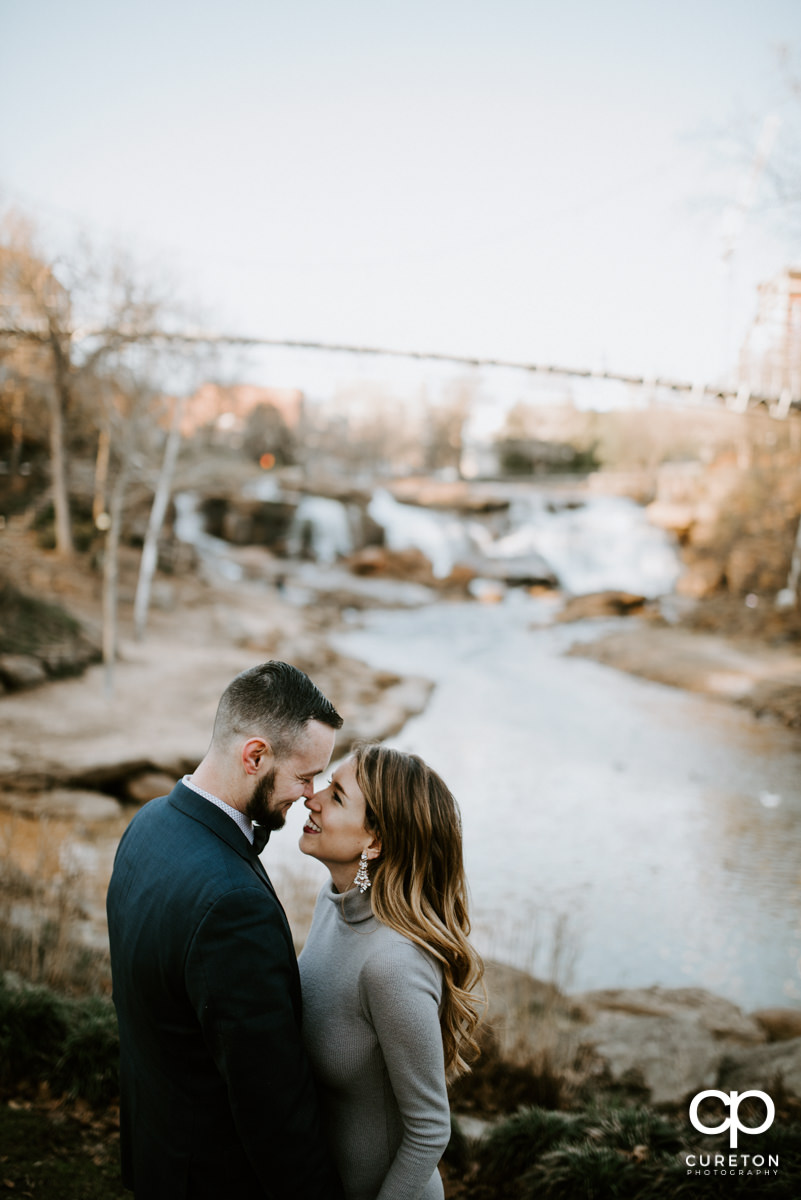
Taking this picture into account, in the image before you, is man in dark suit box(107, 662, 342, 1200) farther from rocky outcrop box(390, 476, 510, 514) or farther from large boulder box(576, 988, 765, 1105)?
rocky outcrop box(390, 476, 510, 514)

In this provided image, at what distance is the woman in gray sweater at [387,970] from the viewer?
1.48 metres

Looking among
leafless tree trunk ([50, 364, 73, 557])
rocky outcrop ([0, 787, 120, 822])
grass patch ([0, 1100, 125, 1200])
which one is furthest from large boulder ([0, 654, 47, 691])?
grass patch ([0, 1100, 125, 1200])

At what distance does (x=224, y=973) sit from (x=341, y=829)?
1.17 ft

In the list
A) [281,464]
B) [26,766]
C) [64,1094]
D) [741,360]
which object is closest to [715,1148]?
[64,1094]

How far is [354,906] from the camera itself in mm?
1612

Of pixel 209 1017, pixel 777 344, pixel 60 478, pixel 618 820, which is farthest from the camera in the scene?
pixel 60 478

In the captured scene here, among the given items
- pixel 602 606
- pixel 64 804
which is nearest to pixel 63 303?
pixel 64 804

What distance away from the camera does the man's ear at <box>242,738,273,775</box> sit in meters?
1.54

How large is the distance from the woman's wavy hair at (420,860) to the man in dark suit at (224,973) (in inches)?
5.5

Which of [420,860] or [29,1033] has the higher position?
[420,860]

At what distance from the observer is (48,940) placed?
13.3 feet

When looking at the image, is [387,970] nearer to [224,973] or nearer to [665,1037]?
[224,973]

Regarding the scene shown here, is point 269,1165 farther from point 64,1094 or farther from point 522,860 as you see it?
point 522,860

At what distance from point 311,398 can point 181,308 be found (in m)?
37.8
